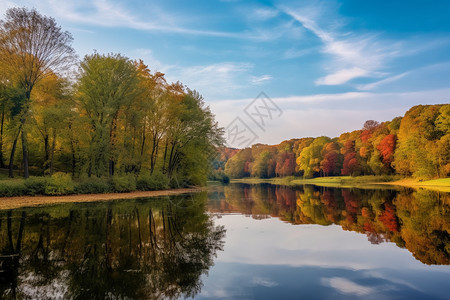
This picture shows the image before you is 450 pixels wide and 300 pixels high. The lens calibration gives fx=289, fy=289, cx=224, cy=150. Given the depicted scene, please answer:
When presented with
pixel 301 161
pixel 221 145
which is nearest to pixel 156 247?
pixel 221 145

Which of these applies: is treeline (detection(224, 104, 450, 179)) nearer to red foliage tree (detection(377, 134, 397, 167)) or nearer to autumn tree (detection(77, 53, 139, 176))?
red foliage tree (detection(377, 134, 397, 167))

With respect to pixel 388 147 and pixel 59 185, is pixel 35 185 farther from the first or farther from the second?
pixel 388 147

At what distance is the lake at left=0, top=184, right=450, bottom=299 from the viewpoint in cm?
560

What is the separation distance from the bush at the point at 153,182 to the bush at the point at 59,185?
9.02 m

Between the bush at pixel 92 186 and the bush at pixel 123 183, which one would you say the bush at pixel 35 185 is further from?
the bush at pixel 123 183

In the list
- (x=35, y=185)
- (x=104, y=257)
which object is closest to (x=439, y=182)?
(x=104, y=257)

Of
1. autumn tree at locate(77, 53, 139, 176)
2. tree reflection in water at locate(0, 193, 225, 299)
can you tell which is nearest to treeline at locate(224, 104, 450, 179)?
autumn tree at locate(77, 53, 139, 176)

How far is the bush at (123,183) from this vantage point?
29.6 metres

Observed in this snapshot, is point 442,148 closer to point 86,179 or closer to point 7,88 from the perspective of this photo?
point 86,179

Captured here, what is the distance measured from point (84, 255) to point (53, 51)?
28.4 m

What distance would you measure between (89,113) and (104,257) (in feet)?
92.1

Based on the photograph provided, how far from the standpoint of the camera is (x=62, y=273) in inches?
249

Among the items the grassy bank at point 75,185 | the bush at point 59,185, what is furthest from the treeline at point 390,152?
the bush at point 59,185

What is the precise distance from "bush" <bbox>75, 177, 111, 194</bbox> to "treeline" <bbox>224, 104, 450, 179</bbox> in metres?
47.0
